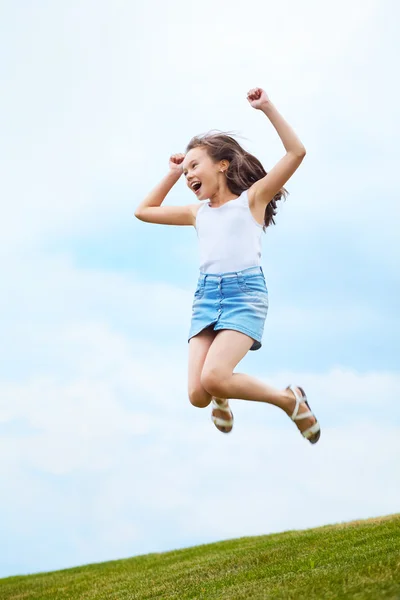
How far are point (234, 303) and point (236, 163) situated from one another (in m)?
1.32

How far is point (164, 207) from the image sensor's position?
7.33 meters

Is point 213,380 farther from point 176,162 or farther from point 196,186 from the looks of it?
point 176,162

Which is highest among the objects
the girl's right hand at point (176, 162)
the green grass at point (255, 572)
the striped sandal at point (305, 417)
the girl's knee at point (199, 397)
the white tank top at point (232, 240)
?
the girl's right hand at point (176, 162)

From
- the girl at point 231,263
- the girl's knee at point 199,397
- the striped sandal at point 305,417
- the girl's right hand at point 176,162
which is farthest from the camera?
the girl's right hand at point 176,162

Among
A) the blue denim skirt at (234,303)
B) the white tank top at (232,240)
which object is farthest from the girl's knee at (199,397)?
the white tank top at (232,240)

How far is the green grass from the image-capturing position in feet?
21.1

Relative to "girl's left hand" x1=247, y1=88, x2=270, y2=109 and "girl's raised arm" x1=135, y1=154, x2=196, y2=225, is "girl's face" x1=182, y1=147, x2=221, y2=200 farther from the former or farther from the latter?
"girl's left hand" x1=247, y1=88, x2=270, y2=109

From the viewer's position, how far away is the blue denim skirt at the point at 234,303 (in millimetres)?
6297

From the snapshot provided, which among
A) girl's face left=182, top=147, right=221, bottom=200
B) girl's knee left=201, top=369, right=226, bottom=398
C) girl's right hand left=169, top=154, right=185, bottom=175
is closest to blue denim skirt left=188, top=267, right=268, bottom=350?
girl's knee left=201, top=369, right=226, bottom=398

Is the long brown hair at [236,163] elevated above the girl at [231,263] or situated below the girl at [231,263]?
above

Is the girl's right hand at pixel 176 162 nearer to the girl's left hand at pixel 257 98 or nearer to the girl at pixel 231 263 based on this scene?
the girl at pixel 231 263

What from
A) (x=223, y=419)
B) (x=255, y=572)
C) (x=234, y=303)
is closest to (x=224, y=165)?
(x=234, y=303)

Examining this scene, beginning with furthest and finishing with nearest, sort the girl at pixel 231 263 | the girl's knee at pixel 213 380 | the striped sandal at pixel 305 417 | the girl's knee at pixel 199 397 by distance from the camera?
the striped sandal at pixel 305 417 → the girl's knee at pixel 199 397 → the girl at pixel 231 263 → the girl's knee at pixel 213 380

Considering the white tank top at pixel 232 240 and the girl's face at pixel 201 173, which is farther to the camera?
the girl's face at pixel 201 173
